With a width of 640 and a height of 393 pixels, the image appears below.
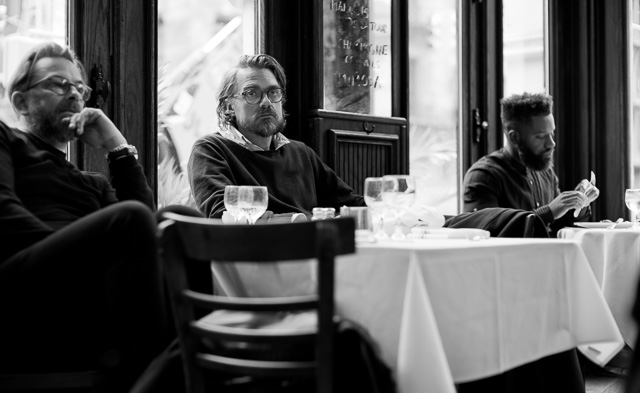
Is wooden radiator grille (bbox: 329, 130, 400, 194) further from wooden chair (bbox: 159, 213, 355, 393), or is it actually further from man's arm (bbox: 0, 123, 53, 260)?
wooden chair (bbox: 159, 213, 355, 393)

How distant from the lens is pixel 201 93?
3.45 m

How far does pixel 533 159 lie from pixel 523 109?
276 millimetres

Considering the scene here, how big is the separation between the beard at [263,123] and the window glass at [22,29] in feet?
2.54

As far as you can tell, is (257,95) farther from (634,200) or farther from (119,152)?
(634,200)

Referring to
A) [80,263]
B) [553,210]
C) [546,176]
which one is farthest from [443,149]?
[80,263]

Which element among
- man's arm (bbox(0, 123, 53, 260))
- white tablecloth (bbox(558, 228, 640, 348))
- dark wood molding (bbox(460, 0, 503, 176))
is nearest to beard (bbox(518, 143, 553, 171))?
white tablecloth (bbox(558, 228, 640, 348))

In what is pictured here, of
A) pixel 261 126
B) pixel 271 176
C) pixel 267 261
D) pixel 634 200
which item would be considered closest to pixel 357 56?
pixel 261 126

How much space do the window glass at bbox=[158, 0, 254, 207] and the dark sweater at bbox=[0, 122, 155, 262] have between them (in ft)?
2.48

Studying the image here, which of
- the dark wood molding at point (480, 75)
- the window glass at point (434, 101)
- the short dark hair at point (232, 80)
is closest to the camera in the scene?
the short dark hair at point (232, 80)

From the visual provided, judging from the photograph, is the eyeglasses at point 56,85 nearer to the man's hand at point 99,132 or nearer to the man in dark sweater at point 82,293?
the man's hand at point 99,132

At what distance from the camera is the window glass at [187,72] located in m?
3.28

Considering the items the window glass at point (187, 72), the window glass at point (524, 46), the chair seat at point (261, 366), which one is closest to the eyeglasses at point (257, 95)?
the window glass at point (187, 72)

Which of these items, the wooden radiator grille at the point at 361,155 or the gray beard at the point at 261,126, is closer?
the gray beard at the point at 261,126

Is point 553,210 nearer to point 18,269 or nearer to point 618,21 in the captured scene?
point 18,269
